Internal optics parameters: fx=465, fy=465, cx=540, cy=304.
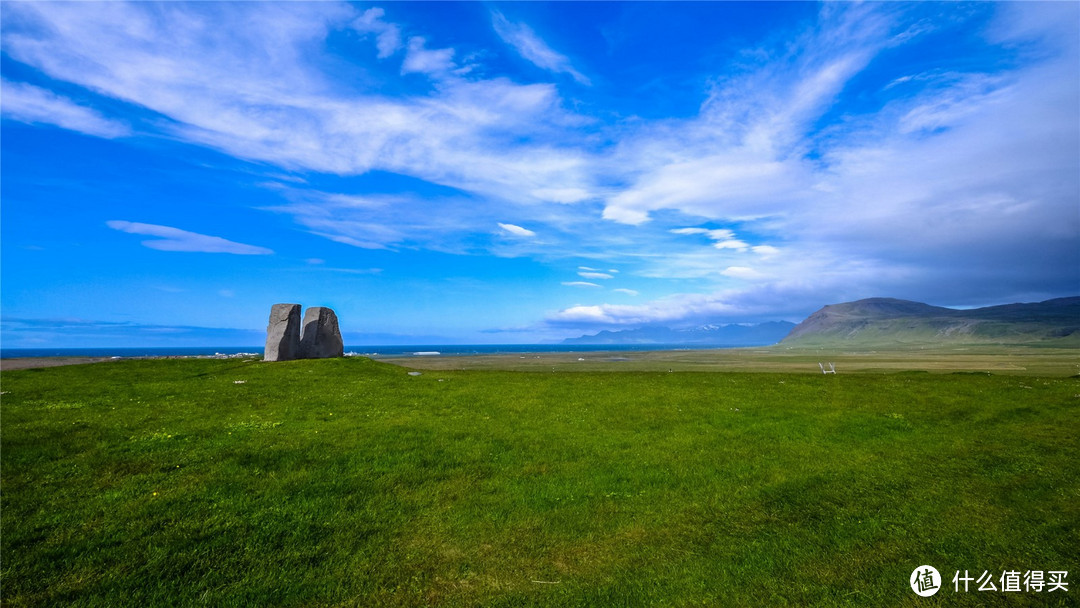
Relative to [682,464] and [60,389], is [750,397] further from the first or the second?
[60,389]

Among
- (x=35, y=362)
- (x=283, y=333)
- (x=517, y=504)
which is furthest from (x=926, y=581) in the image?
(x=35, y=362)

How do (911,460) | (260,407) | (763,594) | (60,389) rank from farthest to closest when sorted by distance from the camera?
(60,389) < (260,407) < (911,460) < (763,594)

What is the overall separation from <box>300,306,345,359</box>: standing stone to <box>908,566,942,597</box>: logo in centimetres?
4961

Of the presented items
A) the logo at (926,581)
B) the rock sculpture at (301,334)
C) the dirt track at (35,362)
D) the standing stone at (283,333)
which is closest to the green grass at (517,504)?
the logo at (926,581)

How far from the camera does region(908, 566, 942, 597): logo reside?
767 cm

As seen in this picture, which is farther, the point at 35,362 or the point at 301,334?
the point at 301,334

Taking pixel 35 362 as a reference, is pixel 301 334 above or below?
above

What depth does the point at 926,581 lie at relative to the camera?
7938 millimetres

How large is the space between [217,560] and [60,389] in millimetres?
23523

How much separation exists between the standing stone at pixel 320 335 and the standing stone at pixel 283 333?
125cm

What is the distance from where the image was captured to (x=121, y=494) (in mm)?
10328

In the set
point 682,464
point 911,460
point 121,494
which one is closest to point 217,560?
point 121,494

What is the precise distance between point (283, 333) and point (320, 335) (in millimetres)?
4530

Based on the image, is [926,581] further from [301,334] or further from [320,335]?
Result: [301,334]
